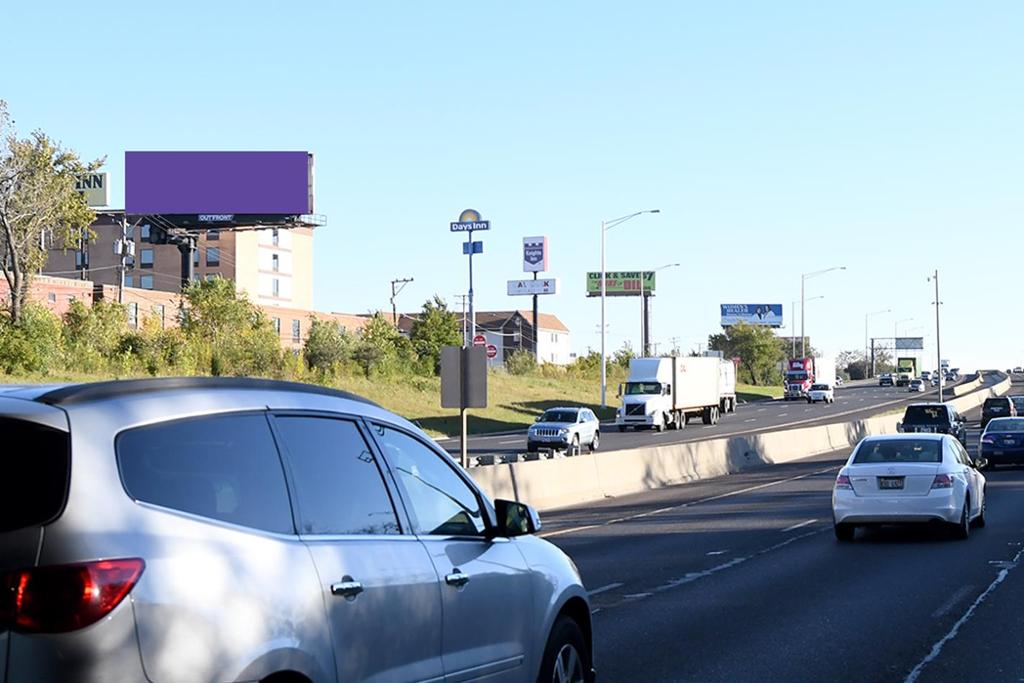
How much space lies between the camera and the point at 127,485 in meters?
4.48

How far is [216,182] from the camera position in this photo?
96938 millimetres

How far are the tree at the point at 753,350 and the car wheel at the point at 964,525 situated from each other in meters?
143

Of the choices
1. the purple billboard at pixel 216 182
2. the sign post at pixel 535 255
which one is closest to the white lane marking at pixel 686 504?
the purple billboard at pixel 216 182

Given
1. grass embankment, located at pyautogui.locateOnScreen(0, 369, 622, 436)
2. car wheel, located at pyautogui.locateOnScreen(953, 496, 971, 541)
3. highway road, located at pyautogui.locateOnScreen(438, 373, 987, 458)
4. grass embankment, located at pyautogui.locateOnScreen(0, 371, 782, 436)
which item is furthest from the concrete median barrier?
grass embankment, located at pyautogui.locateOnScreen(0, 369, 622, 436)

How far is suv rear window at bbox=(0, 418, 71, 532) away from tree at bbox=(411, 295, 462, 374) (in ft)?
275

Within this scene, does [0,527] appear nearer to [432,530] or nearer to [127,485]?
[127,485]

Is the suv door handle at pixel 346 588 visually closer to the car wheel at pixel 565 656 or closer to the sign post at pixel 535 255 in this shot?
the car wheel at pixel 565 656

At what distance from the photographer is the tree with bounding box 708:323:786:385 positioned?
536ft

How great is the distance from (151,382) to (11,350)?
4823 cm

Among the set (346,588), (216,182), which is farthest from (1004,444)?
(216,182)

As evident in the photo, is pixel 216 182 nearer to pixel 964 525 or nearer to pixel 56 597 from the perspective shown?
pixel 964 525

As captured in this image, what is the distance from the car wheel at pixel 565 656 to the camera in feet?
22.1

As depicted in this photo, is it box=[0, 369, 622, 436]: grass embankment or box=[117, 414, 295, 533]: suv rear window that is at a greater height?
box=[117, 414, 295, 533]: suv rear window

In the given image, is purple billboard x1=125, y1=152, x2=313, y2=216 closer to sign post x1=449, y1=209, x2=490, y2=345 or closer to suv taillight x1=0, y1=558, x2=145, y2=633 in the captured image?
sign post x1=449, y1=209, x2=490, y2=345
